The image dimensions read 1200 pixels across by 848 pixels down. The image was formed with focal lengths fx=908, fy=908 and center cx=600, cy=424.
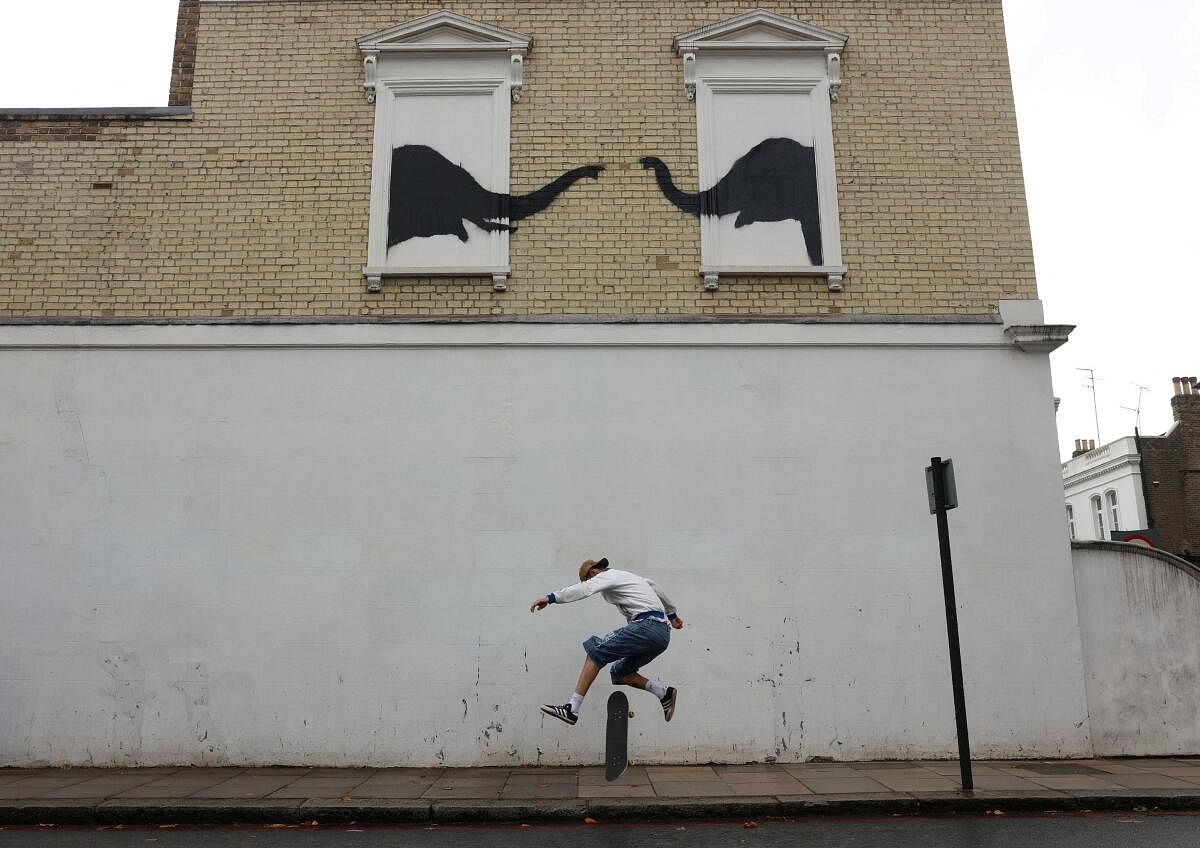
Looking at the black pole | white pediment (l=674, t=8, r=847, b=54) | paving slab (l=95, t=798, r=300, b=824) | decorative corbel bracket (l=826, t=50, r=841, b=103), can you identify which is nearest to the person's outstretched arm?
the black pole

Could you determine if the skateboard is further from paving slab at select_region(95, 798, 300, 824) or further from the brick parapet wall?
the brick parapet wall

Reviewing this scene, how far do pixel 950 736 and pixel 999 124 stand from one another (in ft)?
21.0

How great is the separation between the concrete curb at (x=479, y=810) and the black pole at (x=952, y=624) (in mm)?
429

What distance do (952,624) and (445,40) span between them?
7811 mm

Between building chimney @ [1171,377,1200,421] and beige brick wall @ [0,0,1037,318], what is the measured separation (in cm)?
2899

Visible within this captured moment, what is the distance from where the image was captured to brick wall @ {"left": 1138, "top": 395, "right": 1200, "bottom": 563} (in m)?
33.4

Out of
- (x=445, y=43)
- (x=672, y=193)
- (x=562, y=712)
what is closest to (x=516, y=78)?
(x=445, y=43)

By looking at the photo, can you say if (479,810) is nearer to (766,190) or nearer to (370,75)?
(766,190)

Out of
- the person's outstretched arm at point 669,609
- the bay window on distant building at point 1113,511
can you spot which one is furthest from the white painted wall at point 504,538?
the bay window on distant building at point 1113,511

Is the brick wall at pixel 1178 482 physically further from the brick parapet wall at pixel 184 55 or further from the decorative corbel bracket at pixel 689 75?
the brick parapet wall at pixel 184 55

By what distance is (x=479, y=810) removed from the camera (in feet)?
20.8

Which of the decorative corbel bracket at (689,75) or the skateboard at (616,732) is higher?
the decorative corbel bracket at (689,75)

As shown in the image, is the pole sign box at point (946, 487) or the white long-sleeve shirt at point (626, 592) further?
the white long-sleeve shirt at point (626, 592)

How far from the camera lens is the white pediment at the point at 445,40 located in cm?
988
